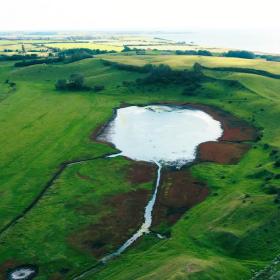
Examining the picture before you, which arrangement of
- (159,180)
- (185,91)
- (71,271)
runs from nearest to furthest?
1. (71,271)
2. (159,180)
3. (185,91)

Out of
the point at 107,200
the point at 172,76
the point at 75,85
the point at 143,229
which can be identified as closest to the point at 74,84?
the point at 75,85

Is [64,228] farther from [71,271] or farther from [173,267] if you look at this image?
[173,267]

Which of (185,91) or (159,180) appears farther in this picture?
(185,91)

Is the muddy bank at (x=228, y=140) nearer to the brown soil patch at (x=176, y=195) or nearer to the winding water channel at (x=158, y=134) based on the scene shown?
the winding water channel at (x=158, y=134)

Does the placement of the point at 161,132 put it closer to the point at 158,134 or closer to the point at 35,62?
the point at 158,134

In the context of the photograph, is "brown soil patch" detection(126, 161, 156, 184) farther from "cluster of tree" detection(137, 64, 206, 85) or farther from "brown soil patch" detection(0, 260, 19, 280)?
"cluster of tree" detection(137, 64, 206, 85)

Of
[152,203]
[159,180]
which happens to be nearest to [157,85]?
[159,180]

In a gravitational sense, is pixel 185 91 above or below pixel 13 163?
above
